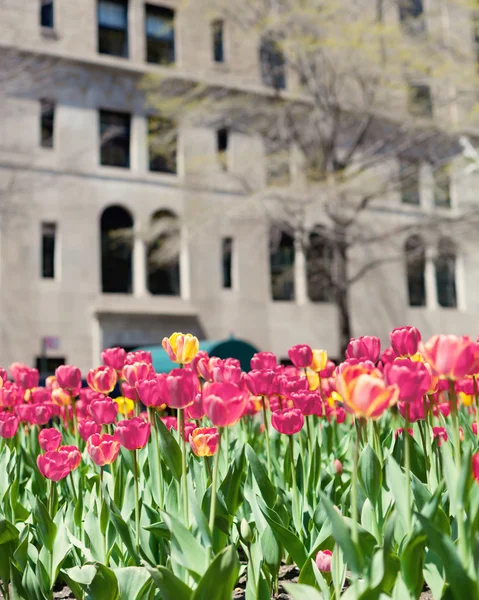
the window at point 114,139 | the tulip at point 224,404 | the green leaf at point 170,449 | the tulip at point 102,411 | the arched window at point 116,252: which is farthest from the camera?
the window at point 114,139

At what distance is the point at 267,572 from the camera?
271cm

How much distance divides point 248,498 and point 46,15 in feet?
82.7

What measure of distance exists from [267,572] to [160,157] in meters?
24.7

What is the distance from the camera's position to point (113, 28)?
2661 cm

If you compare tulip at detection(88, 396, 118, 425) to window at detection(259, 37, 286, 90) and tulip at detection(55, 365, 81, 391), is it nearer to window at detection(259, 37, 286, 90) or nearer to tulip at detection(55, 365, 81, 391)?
tulip at detection(55, 365, 81, 391)

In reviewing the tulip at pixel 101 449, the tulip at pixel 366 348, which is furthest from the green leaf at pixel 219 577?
the tulip at pixel 366 348

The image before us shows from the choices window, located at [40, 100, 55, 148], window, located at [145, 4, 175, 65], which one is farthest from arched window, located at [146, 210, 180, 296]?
window, located at [145, 4, 175, 65]

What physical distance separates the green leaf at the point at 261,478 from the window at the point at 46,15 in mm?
24932

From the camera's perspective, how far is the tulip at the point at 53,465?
2826mm

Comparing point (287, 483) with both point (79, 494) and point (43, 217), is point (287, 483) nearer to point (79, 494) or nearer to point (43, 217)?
point (79, 494)

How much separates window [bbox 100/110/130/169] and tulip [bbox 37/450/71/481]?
23.6 meters

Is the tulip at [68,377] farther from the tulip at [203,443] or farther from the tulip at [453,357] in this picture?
the tulip at [453,357]

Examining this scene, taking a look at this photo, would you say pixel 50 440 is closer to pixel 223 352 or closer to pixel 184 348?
pixel 184 348

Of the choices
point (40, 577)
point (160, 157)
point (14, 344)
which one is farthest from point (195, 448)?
point (160, 157)
